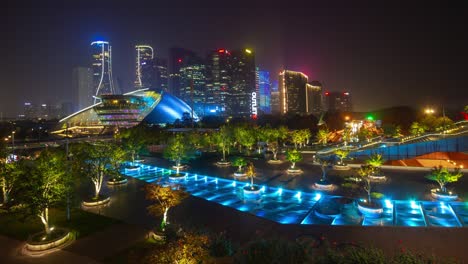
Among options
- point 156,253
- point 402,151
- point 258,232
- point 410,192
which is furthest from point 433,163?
point 156,253

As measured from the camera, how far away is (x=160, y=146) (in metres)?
42.8

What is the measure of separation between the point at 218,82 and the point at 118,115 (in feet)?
315

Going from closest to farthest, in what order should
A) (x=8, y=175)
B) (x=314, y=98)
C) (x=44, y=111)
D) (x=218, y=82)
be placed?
(x=8, y=175) → (x=218, y=82) → (x=44, y=111) → (x=314, y=98)

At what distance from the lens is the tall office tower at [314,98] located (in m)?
179

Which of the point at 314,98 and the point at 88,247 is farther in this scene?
the point at 314,98

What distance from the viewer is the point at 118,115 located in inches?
2815

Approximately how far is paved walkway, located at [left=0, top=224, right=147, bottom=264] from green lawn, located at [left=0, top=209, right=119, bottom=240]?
1.49 ft

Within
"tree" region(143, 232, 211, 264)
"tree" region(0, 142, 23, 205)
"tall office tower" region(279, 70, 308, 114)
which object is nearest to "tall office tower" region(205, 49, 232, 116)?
"tall office tower" region(279, 70, 308, 114)

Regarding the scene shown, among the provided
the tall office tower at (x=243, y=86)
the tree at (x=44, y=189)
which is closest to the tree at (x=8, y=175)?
the tree at (x=44, y=189)

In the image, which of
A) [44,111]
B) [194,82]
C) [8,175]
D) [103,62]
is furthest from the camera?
[44,111]

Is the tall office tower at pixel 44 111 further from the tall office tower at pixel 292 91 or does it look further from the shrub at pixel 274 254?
the shrub at pixel 274 254

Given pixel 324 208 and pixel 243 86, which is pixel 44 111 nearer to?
pixel 243 86

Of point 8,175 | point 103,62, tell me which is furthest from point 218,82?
point 8,175

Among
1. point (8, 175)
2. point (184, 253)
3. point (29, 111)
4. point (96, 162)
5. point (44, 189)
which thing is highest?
point (29, 111)
